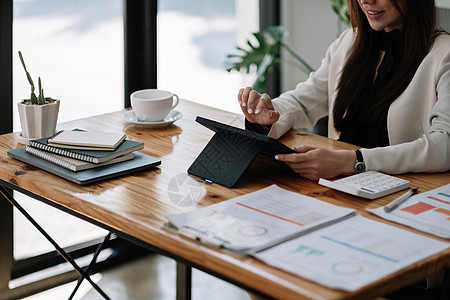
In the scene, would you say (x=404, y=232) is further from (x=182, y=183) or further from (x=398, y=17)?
(x=398, y=17)

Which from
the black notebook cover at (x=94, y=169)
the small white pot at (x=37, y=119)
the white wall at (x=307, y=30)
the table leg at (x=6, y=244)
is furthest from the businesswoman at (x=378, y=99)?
the white wall at (x=307, y=30)

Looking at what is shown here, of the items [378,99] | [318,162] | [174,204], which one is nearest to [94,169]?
[174,204]

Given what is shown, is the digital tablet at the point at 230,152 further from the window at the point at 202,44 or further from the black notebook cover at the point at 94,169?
the window at the point at 202,44

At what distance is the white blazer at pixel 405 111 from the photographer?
1.81 meters

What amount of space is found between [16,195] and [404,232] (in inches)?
75.1

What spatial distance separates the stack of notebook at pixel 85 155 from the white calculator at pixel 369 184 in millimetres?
498

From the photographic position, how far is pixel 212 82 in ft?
12.5

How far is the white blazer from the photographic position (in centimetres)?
181

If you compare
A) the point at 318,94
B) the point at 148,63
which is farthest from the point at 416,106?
the point at 148,63

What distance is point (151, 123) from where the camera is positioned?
2.18 m

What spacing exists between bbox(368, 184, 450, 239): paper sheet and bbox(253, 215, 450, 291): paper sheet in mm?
49

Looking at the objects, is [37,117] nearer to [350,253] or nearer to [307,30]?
[350,253]

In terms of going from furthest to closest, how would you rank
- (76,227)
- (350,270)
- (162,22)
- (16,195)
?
1. (162,22)
2. (76,227)
3. (16,195)
4. (350,270)

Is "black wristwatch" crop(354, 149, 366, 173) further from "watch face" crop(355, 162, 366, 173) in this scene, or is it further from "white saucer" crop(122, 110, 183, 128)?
"white saucer" crop(122, 110, 183, 128)
